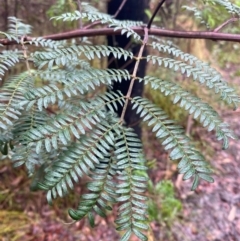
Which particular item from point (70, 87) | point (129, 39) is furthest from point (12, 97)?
point (129, 39)

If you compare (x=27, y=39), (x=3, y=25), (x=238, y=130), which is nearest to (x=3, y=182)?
(x=3, y=25)

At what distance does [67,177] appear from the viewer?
0.58 metres

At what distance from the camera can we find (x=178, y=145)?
2.00 feet

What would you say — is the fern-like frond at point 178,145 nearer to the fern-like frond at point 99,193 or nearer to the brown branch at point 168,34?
the fern-like frond at point 99,193

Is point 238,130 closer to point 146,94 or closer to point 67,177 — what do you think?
point 146,94

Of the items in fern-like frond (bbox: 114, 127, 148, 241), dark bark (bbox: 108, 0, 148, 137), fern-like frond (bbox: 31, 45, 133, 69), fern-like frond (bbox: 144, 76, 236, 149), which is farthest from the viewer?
dark bark (bbox: 108, 0, 148, 137)

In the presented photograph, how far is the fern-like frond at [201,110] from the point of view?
25.9 inches

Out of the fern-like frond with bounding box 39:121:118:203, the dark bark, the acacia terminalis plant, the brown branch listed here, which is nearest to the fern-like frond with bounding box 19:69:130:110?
the acacia terminalis plant

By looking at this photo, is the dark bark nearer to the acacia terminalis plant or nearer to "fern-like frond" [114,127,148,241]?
the acacia terminalis plant

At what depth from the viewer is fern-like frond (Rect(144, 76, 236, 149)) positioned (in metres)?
0.66

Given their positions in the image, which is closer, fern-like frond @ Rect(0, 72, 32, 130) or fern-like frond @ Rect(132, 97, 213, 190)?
fern-like frond @ Rect(132, 97, 213, 190)

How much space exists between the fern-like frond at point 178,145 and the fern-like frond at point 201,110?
0.05m

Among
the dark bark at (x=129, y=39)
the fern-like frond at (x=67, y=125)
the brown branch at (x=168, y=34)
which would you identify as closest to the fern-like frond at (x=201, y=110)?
the fern-like frond at (x=67, y=125)

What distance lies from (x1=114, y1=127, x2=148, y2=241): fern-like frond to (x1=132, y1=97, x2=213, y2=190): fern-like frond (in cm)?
5
